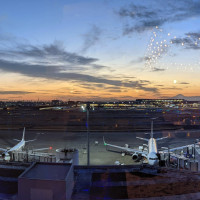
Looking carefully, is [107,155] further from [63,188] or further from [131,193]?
[63,188]

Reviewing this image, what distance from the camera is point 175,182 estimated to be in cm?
2144

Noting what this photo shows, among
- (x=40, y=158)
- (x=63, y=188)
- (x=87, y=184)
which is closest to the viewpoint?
(x=63, y=188)

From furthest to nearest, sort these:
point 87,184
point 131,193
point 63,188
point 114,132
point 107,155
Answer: point 114,132 < point 107,155 < point 87,184 < point 131,193 < point 63,188

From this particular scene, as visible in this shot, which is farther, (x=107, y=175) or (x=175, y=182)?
(x=107, y=175)

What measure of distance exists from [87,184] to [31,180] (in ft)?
21.8

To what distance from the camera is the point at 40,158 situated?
38125 mm

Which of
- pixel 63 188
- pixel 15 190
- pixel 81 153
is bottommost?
pixel 81 153

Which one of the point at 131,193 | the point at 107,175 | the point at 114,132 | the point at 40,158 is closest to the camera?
the point at 131,193

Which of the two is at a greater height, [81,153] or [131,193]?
[131,193]

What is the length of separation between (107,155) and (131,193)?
29.9 m

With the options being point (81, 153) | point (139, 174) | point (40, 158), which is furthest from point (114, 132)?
point (139, 174)

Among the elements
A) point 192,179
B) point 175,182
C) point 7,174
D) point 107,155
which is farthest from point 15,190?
point 107,155

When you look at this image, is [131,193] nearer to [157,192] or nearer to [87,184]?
[157,192]

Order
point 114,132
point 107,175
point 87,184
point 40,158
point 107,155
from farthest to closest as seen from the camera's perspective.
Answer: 1. point 114,132
2. point 107,155
3. point 40,158
4. point 107,175
5. point 87,184
